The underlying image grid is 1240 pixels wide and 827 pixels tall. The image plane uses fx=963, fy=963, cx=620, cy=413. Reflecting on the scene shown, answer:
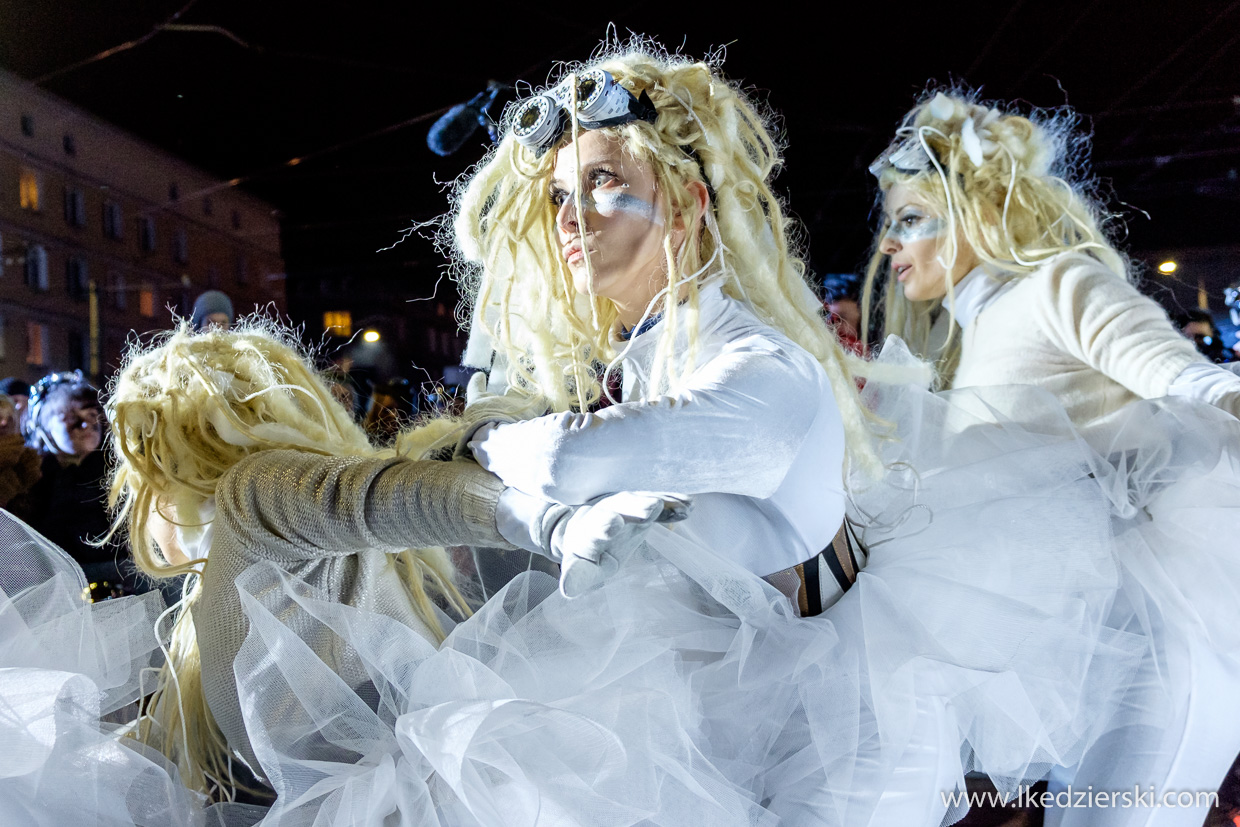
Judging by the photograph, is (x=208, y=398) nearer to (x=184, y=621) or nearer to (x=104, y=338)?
(x=184, y=621)

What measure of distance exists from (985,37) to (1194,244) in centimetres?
66

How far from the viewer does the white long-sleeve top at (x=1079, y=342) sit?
4.88 ft

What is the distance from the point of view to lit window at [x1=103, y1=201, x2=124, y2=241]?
195 cm

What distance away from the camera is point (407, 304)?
2061 mm

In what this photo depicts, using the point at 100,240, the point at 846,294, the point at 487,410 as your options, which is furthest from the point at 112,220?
the point at 846,294

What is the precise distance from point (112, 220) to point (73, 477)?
52 cm

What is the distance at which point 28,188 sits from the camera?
1866mm

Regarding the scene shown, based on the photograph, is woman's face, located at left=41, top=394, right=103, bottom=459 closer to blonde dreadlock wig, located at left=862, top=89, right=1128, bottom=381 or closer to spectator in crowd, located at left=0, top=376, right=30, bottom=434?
spectator in crowd, located at left=0, top=376, right=30, bottom=434

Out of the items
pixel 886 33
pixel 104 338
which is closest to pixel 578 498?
pixel 104 338

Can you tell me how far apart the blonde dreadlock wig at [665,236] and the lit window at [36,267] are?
1.03m

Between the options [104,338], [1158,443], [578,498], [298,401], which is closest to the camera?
[578,498]

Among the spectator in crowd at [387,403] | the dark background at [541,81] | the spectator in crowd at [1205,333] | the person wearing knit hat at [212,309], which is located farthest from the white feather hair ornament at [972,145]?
the person wearing knit hat at [212,309]

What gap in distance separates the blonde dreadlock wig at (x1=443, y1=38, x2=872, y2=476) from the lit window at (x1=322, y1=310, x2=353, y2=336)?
781 millimetres

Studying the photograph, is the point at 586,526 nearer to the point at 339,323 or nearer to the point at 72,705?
the point at 72,705
